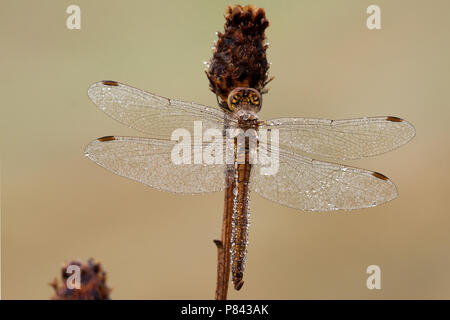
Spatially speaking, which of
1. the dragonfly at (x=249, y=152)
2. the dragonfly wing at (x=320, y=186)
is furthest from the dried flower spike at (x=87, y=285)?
the dragonfly wing at (x=320, y=186)

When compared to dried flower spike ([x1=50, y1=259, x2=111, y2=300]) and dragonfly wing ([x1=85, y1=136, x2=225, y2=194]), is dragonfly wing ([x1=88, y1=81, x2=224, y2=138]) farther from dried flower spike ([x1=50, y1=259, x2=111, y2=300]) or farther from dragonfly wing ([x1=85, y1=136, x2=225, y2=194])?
dried flower spike ([x1=50, y1=259, x2=111, y2=300])

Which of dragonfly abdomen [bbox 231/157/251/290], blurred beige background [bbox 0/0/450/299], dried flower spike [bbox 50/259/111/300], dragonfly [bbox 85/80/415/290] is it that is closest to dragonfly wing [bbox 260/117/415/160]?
dragonfly [bbox 85/80/415/290]

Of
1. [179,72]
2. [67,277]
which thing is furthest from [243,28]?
[179,72]

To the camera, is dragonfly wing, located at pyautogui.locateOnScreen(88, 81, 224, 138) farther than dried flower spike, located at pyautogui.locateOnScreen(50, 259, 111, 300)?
Yes

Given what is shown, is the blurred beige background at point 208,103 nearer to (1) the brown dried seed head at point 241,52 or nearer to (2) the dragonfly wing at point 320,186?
(2) the dragonfly wing at point 320,186

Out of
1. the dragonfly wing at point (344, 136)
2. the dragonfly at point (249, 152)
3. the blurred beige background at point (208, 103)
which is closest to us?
the dragonfly at point (249, 152)
